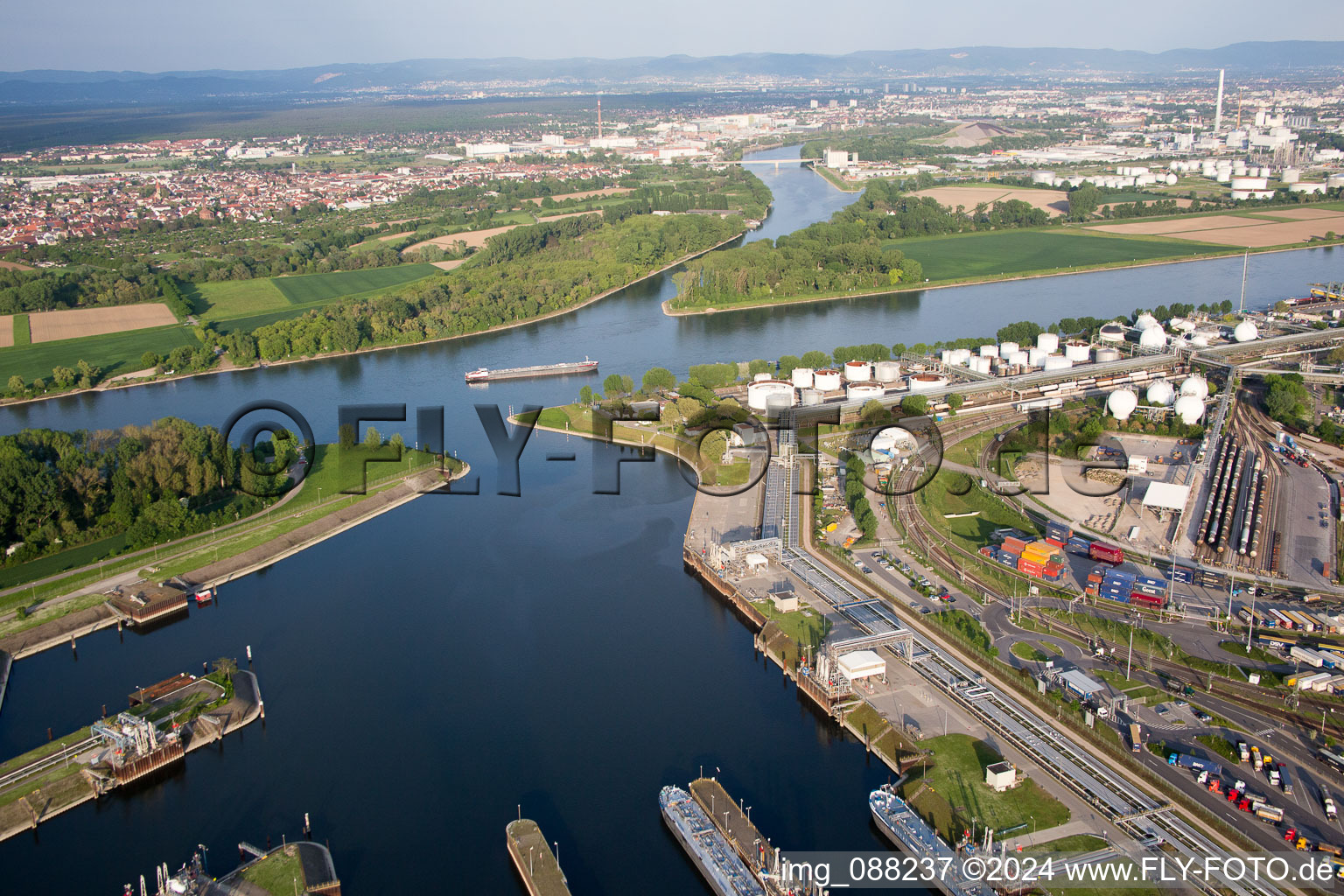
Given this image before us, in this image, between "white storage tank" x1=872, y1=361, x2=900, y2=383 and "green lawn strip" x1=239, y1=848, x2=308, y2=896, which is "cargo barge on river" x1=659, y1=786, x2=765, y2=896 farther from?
"white storage tank" x1=872, y1=361, x2=900, y2=383

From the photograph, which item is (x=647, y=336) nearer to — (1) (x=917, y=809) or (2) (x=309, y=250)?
(2) (x=309, y=250)

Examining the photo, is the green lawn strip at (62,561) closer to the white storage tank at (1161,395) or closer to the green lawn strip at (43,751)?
the green lawn strip at (43,751)

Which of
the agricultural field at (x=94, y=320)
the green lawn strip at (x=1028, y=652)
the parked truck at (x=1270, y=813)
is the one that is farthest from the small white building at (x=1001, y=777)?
the agricultural field at (x=94, y=320)

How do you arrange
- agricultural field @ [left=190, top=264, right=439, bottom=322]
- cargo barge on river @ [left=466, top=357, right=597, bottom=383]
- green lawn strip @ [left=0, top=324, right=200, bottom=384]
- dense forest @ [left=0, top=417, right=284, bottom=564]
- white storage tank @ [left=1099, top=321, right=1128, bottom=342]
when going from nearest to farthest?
1. dense forest @ [left=0, top=417, right=284, bottom=564]
2. white storage tank @ [left=1099, top=321, right=1128, bottom=342]
3. cargo barge on river @ [left=466, top=357, right=597, bottom=383]
4. green lawn strip @ [left=0, top=324, right=200, bottom=384]
5. agricultural field @ [left=190, top=264, right=439, bottom=322]

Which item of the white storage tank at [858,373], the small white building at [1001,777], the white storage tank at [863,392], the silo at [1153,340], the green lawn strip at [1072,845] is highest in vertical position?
the silo at [1153,340]

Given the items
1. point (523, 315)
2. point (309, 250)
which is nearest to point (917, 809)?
point (523, 315)

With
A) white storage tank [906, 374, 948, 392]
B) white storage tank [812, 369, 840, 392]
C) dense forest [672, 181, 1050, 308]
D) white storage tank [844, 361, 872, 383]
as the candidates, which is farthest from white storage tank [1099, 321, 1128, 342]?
dense forest [672, 181, 1050, 308]
